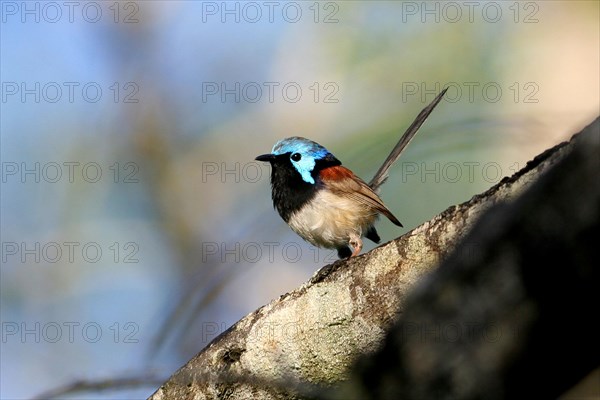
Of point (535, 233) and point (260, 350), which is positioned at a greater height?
point (260, 350)

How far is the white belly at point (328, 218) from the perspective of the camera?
6.12m

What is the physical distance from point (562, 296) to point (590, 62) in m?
6.77

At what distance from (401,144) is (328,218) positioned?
0.96 metres

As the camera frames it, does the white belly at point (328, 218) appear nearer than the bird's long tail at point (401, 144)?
Yes

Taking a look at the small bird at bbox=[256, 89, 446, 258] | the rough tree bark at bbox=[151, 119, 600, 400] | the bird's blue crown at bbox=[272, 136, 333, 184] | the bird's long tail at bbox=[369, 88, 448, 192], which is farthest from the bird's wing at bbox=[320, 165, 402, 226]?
the rough tree bark at bbox=[151, 119, 600, 400]

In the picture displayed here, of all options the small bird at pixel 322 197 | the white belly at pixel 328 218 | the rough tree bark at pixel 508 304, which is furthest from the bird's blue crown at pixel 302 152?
the rough tree bark at pixel 508 304

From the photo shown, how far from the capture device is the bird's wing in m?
6.19

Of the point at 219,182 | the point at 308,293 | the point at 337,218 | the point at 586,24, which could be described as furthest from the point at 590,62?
the point at 308,293

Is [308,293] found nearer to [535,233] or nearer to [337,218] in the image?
[535,233]

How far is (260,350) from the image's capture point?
3.11 metres

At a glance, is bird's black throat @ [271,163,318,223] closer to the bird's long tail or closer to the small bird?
the small bird

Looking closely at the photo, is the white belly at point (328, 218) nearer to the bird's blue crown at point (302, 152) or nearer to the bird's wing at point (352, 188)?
the bird's wing at point (352, 188)

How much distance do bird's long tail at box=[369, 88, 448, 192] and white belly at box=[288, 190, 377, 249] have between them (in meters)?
0.69

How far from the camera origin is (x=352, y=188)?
6.22 meters
